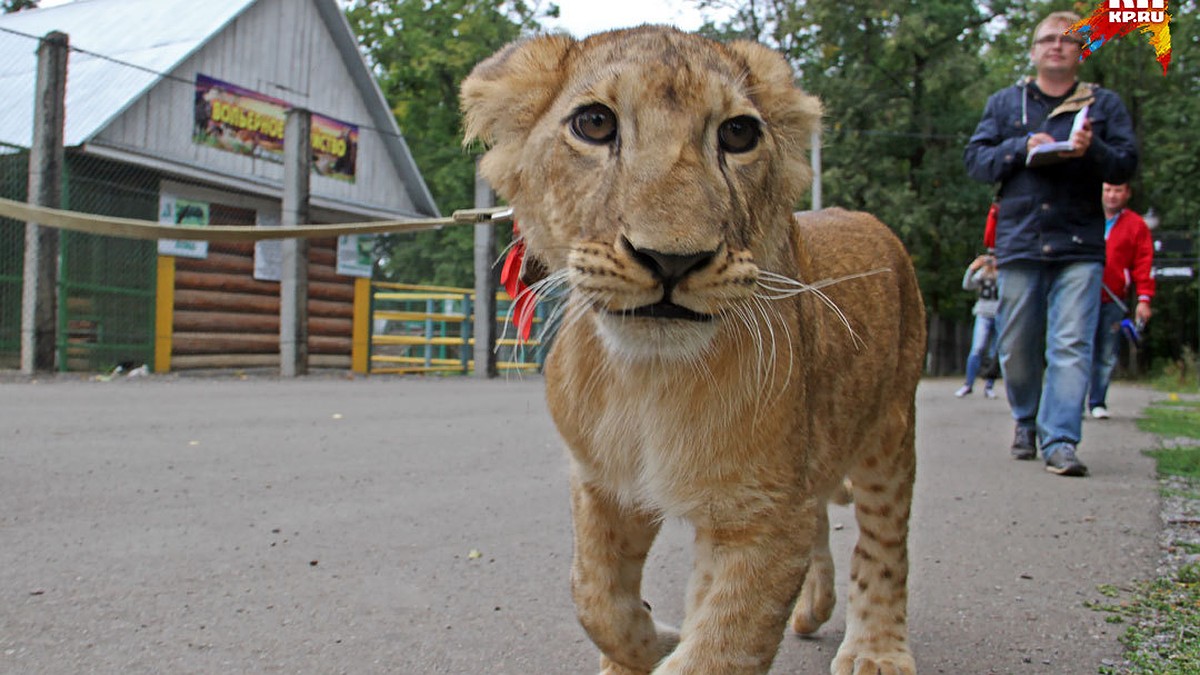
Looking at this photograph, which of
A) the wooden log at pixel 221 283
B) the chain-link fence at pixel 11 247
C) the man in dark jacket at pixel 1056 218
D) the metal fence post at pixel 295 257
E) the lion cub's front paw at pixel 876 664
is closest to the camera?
the lion cub's front paw at pixel 876 664

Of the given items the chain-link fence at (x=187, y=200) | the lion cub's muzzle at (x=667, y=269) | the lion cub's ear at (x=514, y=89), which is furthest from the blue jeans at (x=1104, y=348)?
the chain-link fence at (x=187, y=200)

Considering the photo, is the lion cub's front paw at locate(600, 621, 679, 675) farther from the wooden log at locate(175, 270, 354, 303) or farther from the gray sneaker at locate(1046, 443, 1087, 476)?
the wooden log at locate(175, 270, 354, 303)

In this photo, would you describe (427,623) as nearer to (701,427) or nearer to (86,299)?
(701,427)

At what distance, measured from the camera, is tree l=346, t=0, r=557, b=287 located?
111 ft

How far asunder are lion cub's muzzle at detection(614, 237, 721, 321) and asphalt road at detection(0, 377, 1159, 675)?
1223 mm

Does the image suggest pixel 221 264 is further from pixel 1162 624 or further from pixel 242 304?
pixel 1162 624

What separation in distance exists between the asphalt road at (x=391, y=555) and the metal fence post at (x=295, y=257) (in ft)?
25.6

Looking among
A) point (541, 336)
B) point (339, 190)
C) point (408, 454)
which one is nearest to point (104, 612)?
point (541, 336)

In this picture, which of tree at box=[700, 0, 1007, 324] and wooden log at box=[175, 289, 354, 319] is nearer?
wooden log at box=[175, 289, 354, 319]

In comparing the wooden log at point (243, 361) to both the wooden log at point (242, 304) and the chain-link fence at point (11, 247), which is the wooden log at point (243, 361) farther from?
the chain-link fence at point (11, 247)

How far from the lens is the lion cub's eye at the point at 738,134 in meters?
2.64

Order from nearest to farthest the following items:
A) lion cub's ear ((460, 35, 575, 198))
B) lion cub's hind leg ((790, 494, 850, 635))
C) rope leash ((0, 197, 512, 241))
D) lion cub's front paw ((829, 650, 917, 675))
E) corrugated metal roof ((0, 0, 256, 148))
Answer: lion cub's ear ((460, 35, 575, 198)), lion cub's front paw ((829, 650, 917, 675)), lion cub's hind leg ((790, 494, 850, 635)), rope leash ((0, 197, 512, 241)), corrugated metal roof ((0, 0, 256, 148))

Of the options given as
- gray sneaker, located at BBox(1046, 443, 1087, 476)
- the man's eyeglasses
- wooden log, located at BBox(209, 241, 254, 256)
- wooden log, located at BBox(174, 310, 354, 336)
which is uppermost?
the man's eyeglasses

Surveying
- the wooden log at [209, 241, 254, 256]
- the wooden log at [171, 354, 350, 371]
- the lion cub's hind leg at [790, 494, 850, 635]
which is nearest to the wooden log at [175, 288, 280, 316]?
the wooden log at [209, 241, 254, 256]
